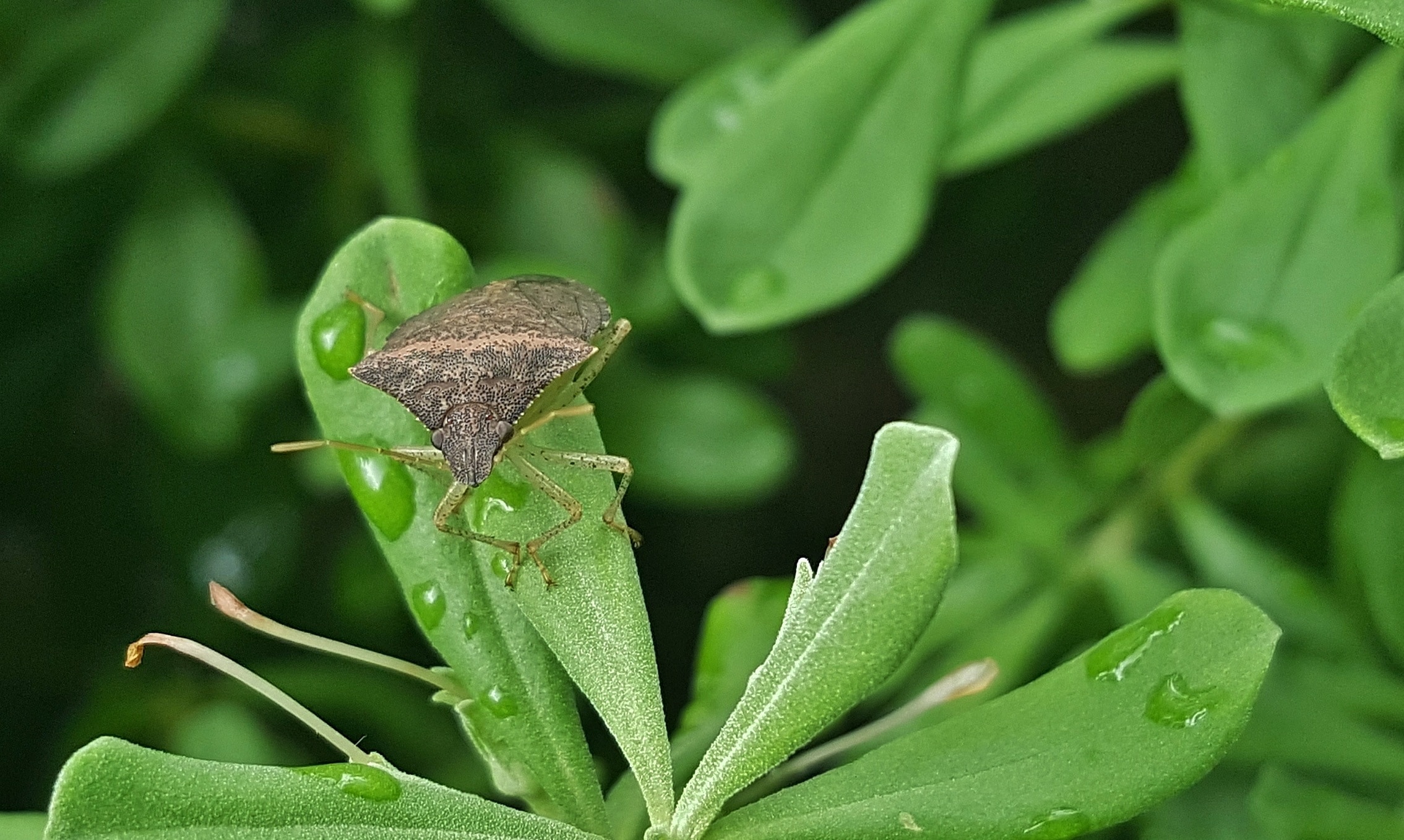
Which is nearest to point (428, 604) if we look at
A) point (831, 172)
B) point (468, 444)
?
point (468, 444)

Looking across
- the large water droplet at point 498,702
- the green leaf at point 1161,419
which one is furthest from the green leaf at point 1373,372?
the large water droplet at point 498,702

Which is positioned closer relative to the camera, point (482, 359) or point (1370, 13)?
point (1370, 13)

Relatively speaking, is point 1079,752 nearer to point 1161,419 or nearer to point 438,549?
point 438,549

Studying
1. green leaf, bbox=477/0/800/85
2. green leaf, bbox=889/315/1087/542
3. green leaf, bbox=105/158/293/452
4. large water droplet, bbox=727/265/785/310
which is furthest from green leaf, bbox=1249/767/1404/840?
green leaf, bbox=105/158/293/452

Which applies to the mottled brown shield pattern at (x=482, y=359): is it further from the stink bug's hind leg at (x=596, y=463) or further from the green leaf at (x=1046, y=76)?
the green leaf at (x=1046, y=76)

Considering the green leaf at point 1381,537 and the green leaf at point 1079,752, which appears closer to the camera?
the green leaf at point 1079,752

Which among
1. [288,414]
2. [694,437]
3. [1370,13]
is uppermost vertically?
[1370,13]
